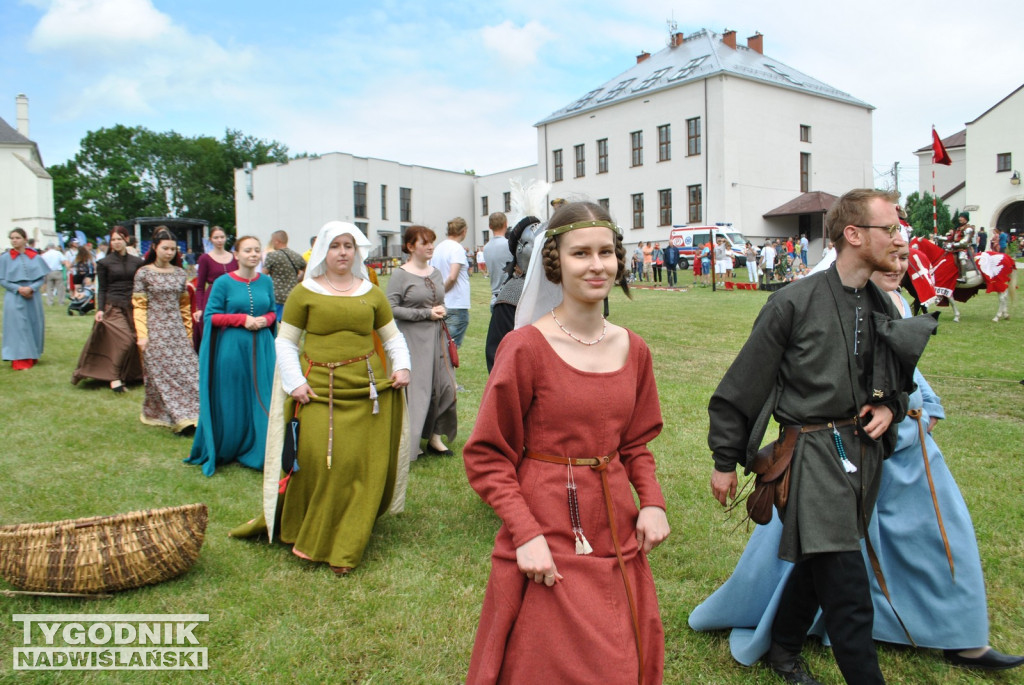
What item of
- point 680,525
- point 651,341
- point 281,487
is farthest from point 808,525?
point 651,341

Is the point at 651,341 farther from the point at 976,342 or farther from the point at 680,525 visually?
the point at 680,525

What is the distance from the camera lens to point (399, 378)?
4832mm

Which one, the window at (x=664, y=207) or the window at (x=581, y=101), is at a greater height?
the window at (x=581, y=101)

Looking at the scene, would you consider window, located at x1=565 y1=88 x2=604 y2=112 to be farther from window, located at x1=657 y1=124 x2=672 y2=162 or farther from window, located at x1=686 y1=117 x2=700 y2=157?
window, located at x1=686 y1=117 x2=700 y2=157

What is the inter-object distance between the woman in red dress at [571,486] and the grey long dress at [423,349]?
4.31 meters

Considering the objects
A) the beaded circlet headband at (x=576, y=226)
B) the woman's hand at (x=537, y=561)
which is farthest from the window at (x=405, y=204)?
the woman's hand at (x=537, y=561)

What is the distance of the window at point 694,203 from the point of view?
41.2 m

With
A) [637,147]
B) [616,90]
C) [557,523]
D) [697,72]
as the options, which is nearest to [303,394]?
[557,523]

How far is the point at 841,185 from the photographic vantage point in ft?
146

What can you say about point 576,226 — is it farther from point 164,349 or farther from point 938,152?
point 938,152

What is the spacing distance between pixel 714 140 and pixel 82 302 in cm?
3059

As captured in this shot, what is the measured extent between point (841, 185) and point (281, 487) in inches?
1801

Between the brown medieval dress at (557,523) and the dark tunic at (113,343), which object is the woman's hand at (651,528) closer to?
the brown medieval dress at (557,523)

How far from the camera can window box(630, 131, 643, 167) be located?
44000 mm
